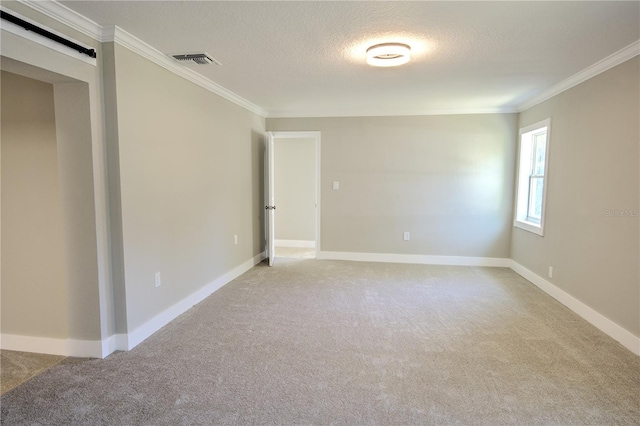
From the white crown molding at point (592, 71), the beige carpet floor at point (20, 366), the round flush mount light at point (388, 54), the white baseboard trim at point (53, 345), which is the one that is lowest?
the beige carpet floor at point (20, 366)

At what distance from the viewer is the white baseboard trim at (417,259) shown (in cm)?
527

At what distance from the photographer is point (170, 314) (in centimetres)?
317

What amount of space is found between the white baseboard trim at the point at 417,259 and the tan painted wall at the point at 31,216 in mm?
3693

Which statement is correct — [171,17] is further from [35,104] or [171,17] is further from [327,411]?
[327,411]

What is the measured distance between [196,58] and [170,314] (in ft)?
7.41

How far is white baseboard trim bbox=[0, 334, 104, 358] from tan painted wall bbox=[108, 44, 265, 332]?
10.1 inches

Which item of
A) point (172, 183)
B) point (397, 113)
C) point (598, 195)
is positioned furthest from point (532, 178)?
point (172, 183)

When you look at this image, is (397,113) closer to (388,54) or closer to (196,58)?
(388,54)

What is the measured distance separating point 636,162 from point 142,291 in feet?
13.1

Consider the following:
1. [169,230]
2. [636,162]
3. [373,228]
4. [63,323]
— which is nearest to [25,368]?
[63,323]

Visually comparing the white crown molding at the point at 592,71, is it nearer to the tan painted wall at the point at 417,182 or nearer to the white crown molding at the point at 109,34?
the tan painted wall at the point at 417,182

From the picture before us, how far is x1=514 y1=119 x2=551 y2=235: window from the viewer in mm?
4294

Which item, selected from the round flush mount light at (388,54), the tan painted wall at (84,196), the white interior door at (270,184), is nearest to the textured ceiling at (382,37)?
the round flush mount light at (388,54)

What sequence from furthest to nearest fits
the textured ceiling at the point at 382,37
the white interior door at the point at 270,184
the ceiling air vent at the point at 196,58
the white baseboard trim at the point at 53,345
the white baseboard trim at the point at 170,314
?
1. the white interior door at the point at 270,184
2. the ceiling air vent at the point at 196,58
3. the white baseboard trim at the point at 170,314
4. the white baseboard trim at the point at 53,345
5. the textured ceiling at the point at 382,37
